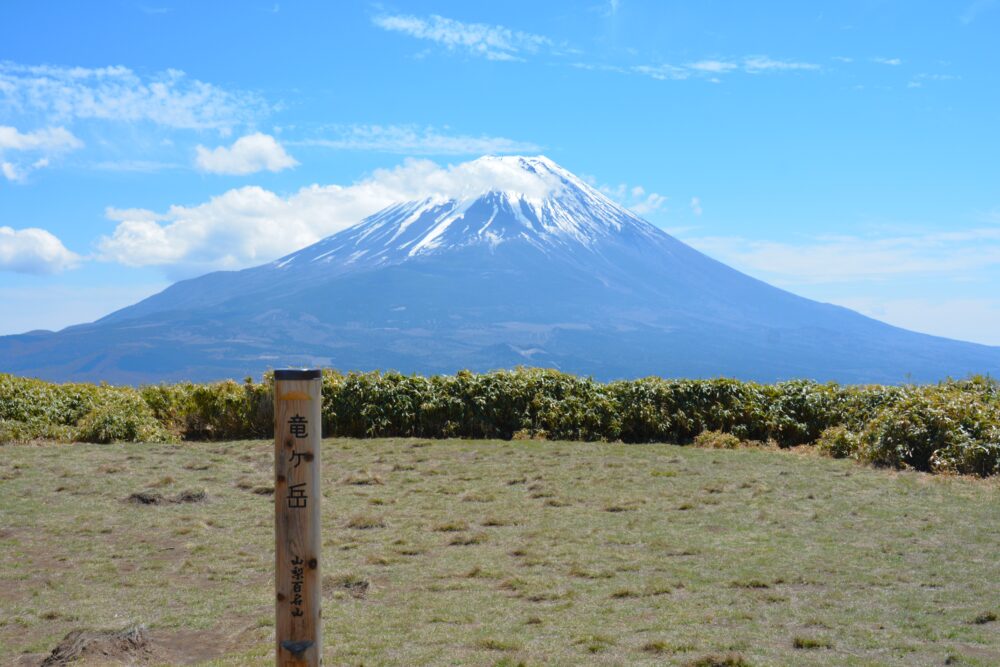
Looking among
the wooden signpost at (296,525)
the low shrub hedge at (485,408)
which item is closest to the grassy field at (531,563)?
the wooden signpost at (296,525)

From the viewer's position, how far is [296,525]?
146 inches

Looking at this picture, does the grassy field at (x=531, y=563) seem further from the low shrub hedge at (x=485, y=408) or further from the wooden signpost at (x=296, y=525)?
the low shrub hedge at (x=485, y=408)

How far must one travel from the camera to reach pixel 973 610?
17.4ft

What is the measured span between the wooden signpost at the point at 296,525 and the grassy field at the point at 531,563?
1.04 metres

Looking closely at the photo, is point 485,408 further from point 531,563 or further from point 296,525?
point 296,525

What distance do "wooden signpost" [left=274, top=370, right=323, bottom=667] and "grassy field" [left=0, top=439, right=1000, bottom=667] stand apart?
3.42 ft

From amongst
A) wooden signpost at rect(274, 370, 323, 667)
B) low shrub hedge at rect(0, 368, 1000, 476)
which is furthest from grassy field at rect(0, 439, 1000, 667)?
low shrub hedge at rect(0, 368, 1000, 476)

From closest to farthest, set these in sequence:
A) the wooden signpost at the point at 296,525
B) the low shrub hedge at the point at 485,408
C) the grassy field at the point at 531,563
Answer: the wooden signpost at the point at 296,525 → the grassy field at the point at 531,563 → the low shrub hedge at the point at 485,408

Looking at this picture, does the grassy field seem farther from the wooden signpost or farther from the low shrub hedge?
the low shrub hedge

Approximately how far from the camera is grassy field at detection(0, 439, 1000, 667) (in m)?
4.88

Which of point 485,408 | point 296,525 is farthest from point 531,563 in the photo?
point 485,408

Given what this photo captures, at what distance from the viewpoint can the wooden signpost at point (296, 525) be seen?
146 inches

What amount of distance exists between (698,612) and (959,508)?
14.8 feet

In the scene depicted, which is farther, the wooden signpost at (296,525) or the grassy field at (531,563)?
the grassy field at (531,563)
